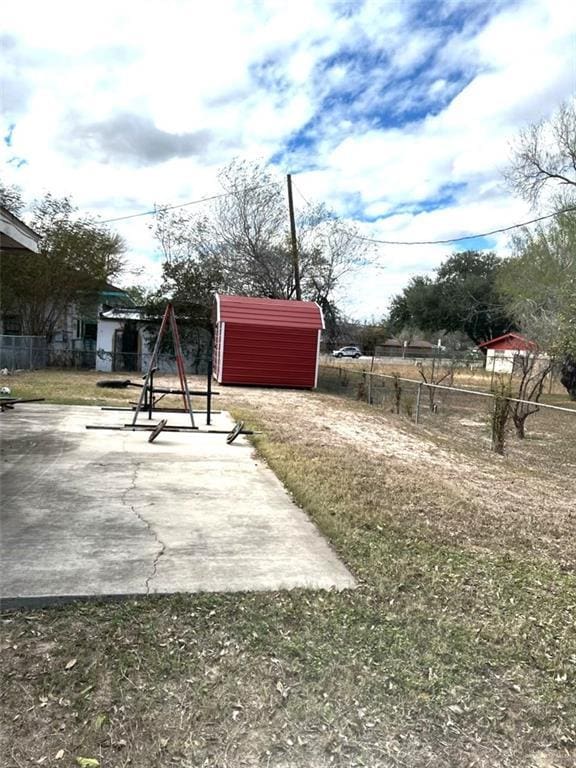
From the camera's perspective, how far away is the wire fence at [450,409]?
10102 mm

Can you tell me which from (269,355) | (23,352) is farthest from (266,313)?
(23,352)

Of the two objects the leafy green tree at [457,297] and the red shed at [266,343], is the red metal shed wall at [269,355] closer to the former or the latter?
the red shed at [266,343]

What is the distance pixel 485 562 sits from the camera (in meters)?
3.38

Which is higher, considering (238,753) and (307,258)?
(307,258)

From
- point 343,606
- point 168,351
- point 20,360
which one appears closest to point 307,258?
point 168,351

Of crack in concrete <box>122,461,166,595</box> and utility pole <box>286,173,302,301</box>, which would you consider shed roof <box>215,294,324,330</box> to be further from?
crack in concrete <box>122,461,166,595</box>

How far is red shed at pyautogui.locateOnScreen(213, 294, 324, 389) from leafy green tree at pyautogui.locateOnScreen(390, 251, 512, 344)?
113ft

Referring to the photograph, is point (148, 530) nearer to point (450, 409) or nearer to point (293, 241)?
point (450, 409)

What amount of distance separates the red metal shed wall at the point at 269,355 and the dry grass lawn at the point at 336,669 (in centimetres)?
1289

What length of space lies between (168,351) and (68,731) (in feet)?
67.2

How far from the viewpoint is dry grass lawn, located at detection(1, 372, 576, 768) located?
177cm

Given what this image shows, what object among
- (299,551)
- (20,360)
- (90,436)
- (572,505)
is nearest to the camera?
(299,551)

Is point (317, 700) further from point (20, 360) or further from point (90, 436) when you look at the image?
point (20, 360)

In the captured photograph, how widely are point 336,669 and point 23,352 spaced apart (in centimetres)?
1827
